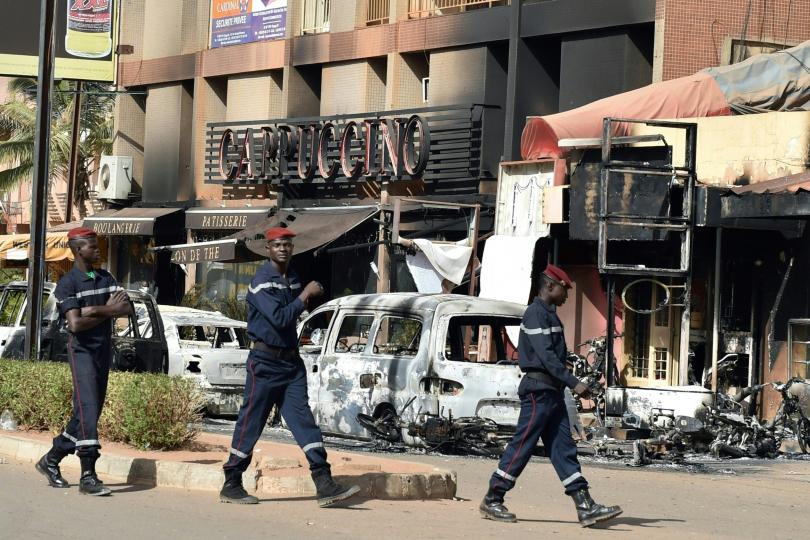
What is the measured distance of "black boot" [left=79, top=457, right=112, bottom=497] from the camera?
1094 centimetres

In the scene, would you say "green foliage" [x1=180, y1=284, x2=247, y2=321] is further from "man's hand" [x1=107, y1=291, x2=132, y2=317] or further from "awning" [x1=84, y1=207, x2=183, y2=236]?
"man's hand" [x1=107, y1=291, x2=132, y2=317]

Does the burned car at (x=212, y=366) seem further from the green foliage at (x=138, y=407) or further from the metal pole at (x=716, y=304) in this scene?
the metal pole at (x=716, y=304)

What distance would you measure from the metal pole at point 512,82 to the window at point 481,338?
9.41 metres

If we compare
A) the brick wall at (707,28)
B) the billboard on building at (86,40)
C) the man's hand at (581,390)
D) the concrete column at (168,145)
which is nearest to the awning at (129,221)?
the concrete column at (168,145)

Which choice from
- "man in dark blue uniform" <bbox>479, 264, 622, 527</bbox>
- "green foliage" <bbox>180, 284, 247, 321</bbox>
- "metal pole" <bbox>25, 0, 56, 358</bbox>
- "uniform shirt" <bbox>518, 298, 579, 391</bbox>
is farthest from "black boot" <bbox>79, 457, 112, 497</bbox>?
"green foliage" <bbox>180, 284, 247, 321</bbox>

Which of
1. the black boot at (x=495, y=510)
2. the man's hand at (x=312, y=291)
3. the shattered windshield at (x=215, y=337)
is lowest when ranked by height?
the black boot at (x=495, y=510)

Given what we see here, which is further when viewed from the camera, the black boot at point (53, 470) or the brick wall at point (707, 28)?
the brick wall at point (707, 28)

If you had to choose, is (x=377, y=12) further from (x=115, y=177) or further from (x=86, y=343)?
(x=86, y=343)

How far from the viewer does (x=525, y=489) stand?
13320mm

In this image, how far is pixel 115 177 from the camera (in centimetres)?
3688

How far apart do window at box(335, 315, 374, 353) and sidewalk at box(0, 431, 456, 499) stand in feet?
12.9

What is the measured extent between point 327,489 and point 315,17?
23.3 m

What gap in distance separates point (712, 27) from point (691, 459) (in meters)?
9.50

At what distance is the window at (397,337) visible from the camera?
1639 cm
